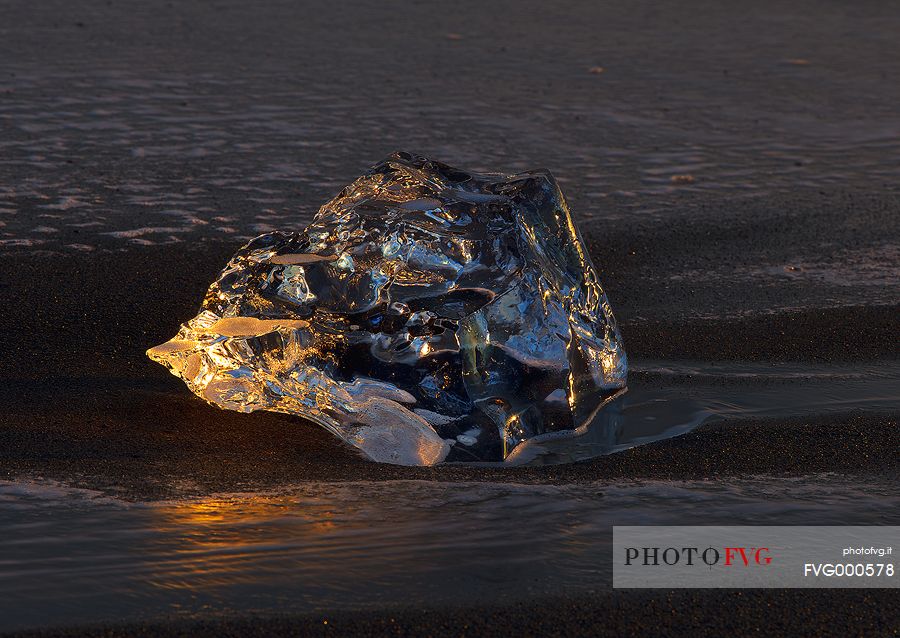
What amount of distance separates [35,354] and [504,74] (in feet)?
15.0

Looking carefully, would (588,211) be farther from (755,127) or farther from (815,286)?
(755,127)

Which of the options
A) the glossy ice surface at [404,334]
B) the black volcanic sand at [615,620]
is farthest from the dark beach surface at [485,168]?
the glossy ice surface at [404,334]

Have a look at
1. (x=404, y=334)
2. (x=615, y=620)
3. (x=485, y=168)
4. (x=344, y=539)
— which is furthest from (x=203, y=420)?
(x=485, y=168)

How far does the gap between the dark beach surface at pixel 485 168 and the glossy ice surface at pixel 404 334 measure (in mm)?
117

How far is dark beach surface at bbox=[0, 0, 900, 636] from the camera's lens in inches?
111

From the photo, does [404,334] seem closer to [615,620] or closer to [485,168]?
[615,620]

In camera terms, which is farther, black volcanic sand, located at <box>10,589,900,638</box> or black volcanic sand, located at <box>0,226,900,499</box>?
black volcanic sand, located at <box>0,226,900,499</box>

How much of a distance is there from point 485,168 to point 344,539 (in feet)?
11.7

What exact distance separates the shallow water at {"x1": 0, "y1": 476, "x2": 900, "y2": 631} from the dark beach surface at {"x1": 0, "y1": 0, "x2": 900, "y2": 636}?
1 centimetres

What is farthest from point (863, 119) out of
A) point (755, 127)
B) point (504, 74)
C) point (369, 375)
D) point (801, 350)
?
point (369, 375)

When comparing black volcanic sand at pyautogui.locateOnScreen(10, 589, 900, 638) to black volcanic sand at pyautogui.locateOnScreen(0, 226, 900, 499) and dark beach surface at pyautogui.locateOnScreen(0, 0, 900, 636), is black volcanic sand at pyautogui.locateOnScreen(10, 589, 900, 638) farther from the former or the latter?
black volcanic sand at pyautogui.locateOnScreen(0, 226, 900, 499)

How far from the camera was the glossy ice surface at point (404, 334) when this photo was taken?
10.6 ft

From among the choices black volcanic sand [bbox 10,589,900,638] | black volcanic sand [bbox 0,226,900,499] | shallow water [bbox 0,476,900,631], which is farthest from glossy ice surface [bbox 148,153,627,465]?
black volcanic sand [bbox 10,589,900,638]

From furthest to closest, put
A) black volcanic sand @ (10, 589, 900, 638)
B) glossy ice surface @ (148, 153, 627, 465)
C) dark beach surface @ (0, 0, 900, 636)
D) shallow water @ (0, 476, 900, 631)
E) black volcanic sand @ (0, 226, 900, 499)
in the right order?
1. glossy ice surface @ (148, 153, 627, 465)
2. black volcanic sand @ (0, 226, 900, 499)
3. dark beach surface @ (0, 0, 900, 636)
4. shallow water @ (0, 476, 900, 631)
5. black volcanic sand @ (10, 589, 900, 638)
